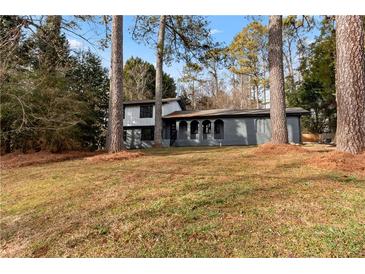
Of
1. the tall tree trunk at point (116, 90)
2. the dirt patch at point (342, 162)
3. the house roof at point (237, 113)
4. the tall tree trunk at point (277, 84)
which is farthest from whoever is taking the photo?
the house roof at point (237, 113)

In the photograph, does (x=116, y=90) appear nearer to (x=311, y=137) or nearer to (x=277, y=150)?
(x=277, y=150)

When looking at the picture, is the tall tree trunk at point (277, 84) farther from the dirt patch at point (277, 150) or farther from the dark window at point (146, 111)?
the dark window at point (146, 111)

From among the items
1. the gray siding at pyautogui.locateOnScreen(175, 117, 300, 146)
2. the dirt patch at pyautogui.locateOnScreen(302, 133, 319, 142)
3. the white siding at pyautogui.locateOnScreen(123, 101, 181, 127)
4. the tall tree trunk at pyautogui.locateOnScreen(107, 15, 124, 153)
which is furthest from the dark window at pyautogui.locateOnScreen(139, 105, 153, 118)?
the dirt patch at pyautogui.locateOnScreen(302, 133, 319, 142)

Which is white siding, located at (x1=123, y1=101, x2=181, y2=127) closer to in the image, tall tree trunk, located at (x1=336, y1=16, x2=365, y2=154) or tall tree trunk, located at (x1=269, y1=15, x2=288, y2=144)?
tall tree trunk, located at (x1=269, y1=15, x2=288, y2=144)

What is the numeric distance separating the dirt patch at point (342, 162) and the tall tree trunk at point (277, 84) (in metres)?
2.98

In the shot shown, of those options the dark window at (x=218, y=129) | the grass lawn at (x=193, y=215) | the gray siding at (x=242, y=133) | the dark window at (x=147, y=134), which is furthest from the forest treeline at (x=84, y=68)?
the dark window at (x=218, y=129)

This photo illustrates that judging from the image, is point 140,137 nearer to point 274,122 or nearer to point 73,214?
point 274,122

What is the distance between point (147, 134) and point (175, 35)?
962 cm

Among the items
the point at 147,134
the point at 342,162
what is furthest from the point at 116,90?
the point at 147,134

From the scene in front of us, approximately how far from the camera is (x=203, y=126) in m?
20.8

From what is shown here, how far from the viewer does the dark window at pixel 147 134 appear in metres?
21.3
